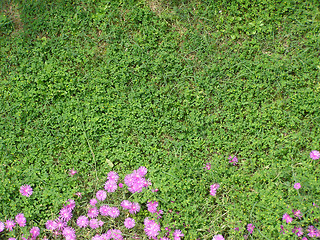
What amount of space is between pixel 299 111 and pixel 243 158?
2.83ft

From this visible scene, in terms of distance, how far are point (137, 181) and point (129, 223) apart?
1.57ft

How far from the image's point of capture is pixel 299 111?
3.74 metres

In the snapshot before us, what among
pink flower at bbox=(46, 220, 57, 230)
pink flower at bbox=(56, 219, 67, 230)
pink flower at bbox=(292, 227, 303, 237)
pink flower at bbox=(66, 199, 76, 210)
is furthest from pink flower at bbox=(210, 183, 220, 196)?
pink flower at bbox=(46, 220, 57, 230)

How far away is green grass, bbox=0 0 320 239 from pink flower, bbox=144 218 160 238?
0.42 ft

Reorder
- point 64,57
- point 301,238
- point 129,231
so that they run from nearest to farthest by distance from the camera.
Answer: point 301,238
point 129,231
point 64,57

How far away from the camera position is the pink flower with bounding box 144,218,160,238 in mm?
3482

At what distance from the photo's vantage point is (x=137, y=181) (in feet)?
11.8

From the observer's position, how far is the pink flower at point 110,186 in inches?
143

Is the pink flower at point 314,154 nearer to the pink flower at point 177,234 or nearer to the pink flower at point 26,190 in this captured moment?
the pink flower at point 177,234

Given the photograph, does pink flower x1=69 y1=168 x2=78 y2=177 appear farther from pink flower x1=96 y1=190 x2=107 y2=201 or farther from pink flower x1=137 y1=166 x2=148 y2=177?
pink flower x1=137 y1=166 x2=148 y2=177

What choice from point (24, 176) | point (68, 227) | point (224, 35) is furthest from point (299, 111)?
point (24, 176)

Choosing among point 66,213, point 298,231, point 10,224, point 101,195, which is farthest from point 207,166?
point 10,224

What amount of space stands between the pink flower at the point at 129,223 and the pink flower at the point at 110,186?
0.37 metres

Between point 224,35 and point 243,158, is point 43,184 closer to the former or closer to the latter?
point 243,158
